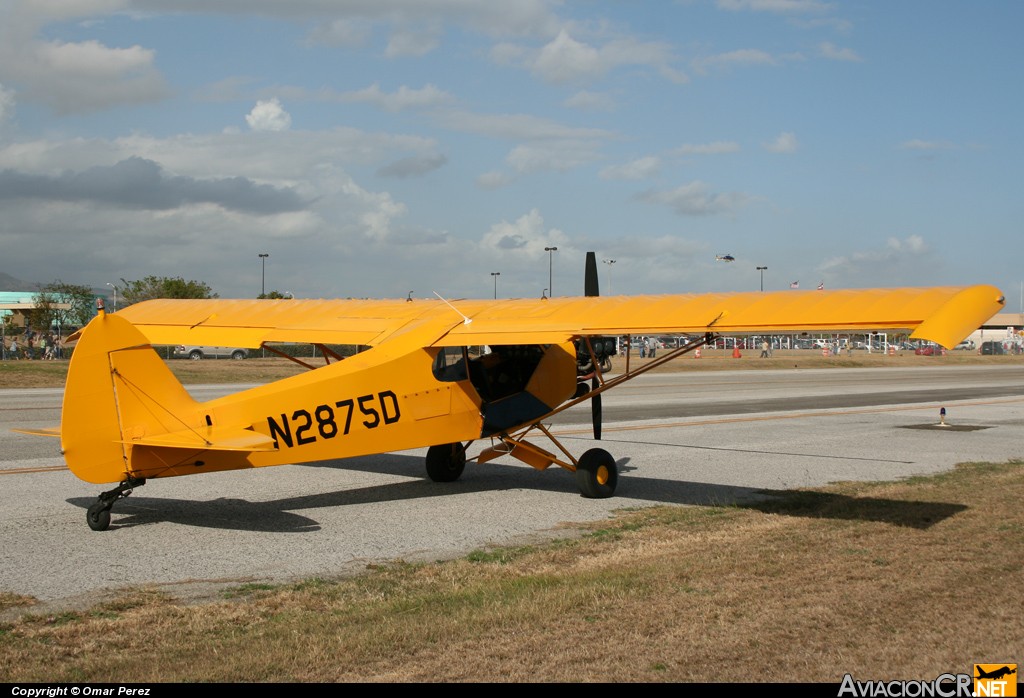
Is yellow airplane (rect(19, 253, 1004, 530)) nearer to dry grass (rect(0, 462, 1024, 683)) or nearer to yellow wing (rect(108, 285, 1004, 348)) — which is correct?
yellow wing (rect(108, 285, 1004, 348))

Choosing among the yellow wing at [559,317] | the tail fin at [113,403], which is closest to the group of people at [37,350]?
the yellow wing at [559,317]

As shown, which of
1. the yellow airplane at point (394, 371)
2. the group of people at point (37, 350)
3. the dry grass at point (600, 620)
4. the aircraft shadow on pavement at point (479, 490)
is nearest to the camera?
the dry grass at point (600, 620)

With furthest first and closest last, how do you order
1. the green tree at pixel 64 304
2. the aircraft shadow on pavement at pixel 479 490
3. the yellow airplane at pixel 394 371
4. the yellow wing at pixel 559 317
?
1. the green tree at pixel 64 304
2. the aircraft shadow on pavement at pixel 479 490
3. the yellow airplane at pixel 394 371
4. the yellow wing at pixel 559 317

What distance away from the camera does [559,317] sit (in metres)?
12.1

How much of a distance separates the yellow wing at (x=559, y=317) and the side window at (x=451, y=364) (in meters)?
0.32

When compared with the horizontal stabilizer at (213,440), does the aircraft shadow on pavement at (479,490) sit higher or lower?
lower

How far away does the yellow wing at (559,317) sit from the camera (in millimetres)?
8938

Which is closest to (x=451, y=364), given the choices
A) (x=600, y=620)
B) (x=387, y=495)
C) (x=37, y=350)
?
(x=387, y=495)

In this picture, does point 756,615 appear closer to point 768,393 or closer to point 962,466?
point 962,466

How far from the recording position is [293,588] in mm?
7648

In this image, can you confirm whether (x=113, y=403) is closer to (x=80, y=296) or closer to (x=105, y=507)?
(x=105, y=507)

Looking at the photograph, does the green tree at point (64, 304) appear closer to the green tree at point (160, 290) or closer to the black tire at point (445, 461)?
the green tree at point (160, 290)

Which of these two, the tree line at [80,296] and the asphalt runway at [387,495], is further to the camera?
the tree line at [80,296]

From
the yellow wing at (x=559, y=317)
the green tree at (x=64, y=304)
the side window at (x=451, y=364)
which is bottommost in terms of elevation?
the side window at (x=451, y=364)
